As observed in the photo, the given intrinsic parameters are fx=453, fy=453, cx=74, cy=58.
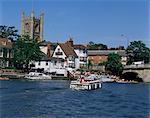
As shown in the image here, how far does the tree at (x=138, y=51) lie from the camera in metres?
131

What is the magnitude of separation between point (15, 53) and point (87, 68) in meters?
29.1

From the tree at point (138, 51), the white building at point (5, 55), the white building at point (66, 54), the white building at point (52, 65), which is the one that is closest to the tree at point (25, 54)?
the white building at point (5, 55)

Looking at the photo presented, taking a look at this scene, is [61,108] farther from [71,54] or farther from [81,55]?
[81,55]

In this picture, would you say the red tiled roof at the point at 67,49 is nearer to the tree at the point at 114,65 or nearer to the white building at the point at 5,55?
the tree at the point at 114,65

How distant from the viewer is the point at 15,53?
107562 mm

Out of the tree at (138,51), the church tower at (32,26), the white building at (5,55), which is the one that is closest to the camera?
the white building at (5,55)

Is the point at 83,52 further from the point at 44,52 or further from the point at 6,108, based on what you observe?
the point at 6,108

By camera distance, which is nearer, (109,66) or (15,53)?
(15,53)

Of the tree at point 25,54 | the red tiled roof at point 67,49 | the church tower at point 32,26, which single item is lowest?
the tree at point 25,54

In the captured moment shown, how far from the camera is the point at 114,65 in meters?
120

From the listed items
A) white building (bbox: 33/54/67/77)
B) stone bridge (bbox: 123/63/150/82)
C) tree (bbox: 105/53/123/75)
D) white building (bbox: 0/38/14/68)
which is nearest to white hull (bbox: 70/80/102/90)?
white building (bbox: 33/54/67/77)

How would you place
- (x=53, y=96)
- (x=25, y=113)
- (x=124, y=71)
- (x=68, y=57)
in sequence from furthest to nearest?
(x=68, y=57), (x=124, y=71), (x=53, y=96), (x=25, y=113)

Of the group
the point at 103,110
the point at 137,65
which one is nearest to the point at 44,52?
the point at 137,65

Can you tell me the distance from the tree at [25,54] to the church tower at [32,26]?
128ft
